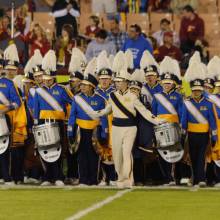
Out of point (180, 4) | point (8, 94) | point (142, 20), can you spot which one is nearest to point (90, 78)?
point (8, 94)

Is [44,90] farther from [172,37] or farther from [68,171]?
[172,37]

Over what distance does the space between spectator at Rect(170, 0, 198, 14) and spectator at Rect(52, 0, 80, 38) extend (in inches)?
88.5

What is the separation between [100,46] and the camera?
1096 inches

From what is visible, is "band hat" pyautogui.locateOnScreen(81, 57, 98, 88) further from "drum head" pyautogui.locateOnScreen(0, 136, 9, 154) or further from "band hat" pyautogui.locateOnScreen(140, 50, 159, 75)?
"drum head" pyautogui.locateOnScreen(0, 136, 9, 154)

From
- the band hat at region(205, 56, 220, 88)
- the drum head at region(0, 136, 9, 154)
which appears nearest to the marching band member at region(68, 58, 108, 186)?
the drum head at region(0, 136, 9, 154)

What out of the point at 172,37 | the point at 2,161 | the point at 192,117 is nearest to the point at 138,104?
the point at 192,117

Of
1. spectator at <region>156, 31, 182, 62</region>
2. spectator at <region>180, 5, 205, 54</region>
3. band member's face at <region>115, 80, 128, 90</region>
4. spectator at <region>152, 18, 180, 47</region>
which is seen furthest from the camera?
spectator at <region>180, 5, 205, 54</region>

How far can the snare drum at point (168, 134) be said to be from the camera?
70.8 feet

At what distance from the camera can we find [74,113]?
21.8 meters

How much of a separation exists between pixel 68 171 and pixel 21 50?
6.54 m

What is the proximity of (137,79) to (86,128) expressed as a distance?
1188 mm

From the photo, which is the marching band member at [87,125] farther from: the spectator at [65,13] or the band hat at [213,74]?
the spectator at [65,13]

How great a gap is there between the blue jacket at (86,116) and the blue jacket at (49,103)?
466 mm

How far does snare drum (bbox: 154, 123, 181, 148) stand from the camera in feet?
70.8
